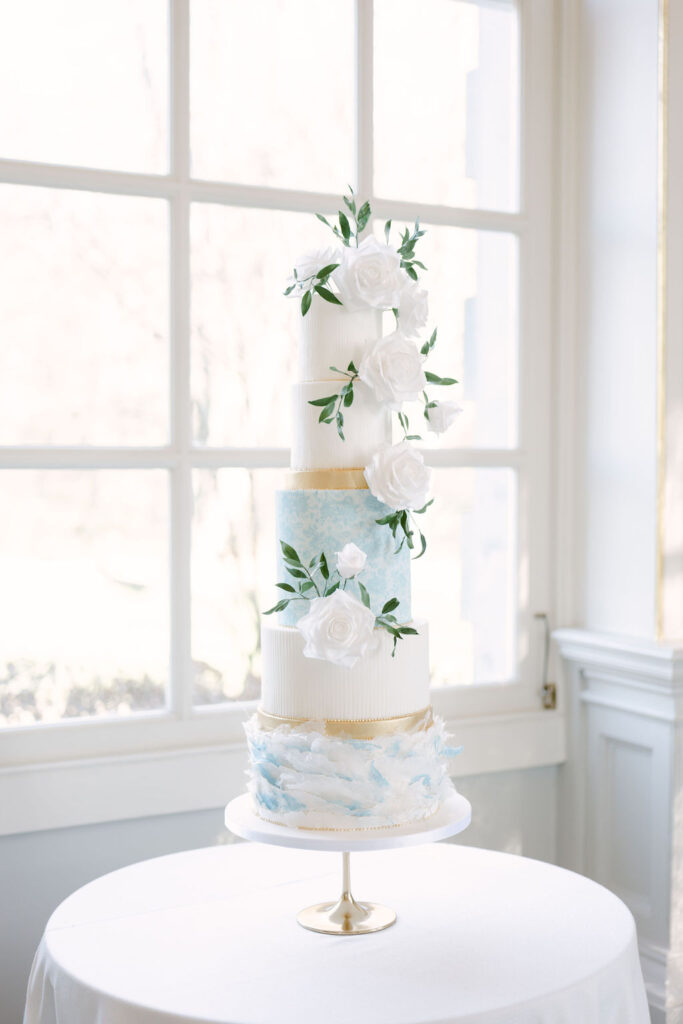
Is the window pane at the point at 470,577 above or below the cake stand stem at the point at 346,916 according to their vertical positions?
above

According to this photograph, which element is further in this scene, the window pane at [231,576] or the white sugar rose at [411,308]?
the window pane at [231,576]

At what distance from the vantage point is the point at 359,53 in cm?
216

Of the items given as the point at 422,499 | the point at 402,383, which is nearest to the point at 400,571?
the point at 422,499

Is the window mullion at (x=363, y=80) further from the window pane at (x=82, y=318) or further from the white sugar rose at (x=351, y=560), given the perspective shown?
the white sugar rose at (x=351, y=560)

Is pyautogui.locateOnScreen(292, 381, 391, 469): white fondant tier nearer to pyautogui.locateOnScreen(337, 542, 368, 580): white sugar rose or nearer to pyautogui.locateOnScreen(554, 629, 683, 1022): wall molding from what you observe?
pyautogui.locateOnScreen(337, 542, 368, 580): white sugar rose

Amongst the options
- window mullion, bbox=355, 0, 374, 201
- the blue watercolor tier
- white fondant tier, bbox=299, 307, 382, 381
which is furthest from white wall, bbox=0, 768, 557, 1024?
window mullion, bbox=355, 0, 374, 201

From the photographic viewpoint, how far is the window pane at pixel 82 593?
1942mm

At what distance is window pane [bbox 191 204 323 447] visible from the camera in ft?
6.84

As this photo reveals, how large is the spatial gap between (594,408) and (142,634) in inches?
42.0

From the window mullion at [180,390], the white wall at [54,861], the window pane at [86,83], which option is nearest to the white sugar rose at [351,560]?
the window mullion at [180,390]

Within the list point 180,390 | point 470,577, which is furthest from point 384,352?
point 470,577

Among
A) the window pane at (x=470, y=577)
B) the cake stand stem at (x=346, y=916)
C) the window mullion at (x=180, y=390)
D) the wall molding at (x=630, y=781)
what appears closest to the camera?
the cake stand stem at (x=346, y=916)

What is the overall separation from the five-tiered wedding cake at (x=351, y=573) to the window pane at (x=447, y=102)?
2.83ft

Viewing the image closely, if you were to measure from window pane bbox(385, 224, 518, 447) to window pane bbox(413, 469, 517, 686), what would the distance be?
0.32 ft
